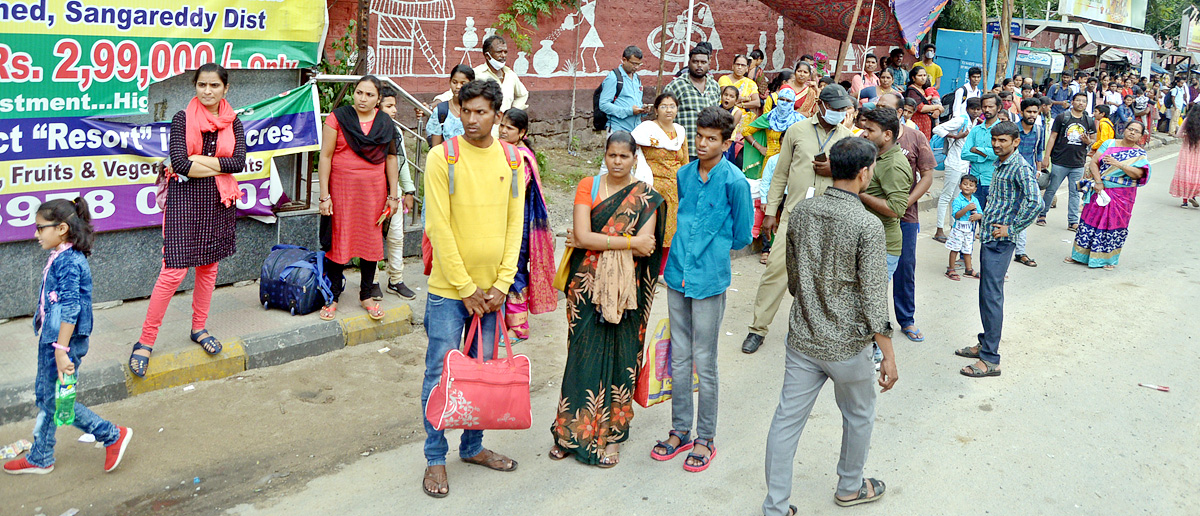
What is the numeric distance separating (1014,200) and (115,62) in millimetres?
5808

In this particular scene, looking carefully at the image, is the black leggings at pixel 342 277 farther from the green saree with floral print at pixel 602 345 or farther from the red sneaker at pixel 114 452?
the green saree with floral print at pixel 602 345

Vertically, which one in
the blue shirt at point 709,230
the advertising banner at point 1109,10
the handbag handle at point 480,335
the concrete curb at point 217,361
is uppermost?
the advertising banner at point 1109,10

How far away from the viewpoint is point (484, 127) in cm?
395

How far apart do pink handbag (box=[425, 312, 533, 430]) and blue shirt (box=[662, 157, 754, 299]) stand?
3.02 ft

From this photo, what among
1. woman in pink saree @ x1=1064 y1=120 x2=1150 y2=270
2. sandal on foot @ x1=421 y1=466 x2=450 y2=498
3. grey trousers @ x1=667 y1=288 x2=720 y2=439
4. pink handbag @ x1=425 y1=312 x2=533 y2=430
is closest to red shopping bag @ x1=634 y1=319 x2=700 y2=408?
grey trousers @ x1=667 y1=288 x2=720 y2=439

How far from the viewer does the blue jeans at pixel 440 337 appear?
4.09 metres

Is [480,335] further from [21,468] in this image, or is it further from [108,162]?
[108,162]

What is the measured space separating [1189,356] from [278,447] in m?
6.18

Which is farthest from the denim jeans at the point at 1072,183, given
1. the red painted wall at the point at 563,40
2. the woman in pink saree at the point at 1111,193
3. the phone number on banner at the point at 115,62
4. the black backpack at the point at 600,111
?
the phone number on banner at the point at 115,62

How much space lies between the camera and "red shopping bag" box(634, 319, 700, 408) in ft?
15.0

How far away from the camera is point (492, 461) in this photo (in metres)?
4.48

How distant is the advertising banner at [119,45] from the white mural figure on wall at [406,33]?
10.00 ft

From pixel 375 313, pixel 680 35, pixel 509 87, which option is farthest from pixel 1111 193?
pixel 375 313

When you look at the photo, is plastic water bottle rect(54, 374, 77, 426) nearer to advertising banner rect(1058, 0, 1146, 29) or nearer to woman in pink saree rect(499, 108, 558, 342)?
woman in pink saree rect(499, 108, 558, 342)
